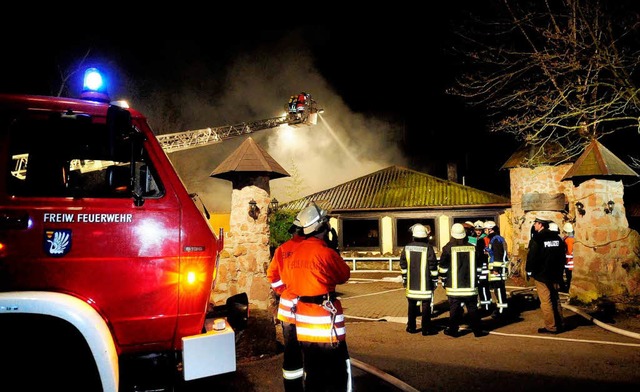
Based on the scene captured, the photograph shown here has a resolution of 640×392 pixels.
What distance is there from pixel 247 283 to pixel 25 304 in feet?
21.0

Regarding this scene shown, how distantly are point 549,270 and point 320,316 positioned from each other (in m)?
5.19

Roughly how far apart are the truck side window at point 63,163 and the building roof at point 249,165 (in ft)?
19.0

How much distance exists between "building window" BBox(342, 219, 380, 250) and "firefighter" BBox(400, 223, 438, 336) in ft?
43.7

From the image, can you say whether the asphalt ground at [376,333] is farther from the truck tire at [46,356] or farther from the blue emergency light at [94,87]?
the blue emergency light at [94,87]

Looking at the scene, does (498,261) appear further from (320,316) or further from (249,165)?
(320,316)

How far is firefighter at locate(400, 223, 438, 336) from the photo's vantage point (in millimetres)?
7112

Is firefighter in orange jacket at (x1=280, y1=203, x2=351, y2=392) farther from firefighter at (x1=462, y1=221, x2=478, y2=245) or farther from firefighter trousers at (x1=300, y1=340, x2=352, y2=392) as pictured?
firefighter at (x1=462, y1=221, x2=478, y2=245)

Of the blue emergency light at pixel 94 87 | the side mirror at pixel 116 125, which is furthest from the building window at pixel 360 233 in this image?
the side mirror at pixel 116 125

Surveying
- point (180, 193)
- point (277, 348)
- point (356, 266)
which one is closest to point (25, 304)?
point (180, 193)

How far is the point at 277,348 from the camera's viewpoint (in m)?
6.14

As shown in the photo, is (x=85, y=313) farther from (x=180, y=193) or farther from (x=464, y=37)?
(x=464, y=37)

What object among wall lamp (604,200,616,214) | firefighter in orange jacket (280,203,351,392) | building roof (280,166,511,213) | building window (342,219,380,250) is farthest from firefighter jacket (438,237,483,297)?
building window (342,219,380,250)

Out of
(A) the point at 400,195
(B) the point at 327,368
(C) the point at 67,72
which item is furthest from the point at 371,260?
(B) the point at 327,368

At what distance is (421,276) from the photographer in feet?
23.4
